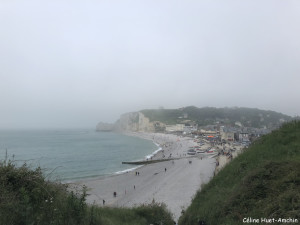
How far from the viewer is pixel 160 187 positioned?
24.3m

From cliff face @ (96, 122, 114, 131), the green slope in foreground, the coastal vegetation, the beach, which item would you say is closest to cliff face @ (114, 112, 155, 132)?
cliff face @ (96, 122, 114, 131)

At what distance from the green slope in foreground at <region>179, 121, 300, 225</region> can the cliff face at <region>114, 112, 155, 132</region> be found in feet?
440

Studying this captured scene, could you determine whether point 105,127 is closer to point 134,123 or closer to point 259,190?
point 134,123

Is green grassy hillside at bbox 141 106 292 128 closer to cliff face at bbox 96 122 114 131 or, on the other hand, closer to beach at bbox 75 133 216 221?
cliff face at bbox 96 122 114 131

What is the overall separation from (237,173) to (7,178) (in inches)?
274

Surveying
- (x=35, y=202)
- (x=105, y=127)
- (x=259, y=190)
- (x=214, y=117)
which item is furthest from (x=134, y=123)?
(x=35, y=202)

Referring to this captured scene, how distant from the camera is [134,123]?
158500mm

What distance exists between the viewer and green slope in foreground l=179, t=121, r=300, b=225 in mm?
4020

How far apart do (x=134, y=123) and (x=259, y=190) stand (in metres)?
154

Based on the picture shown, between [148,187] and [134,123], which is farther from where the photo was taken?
[134,123]

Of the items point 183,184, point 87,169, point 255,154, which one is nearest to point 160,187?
point 183,184

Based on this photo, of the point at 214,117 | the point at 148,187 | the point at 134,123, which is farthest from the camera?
the point at 214,117

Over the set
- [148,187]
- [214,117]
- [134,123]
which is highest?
[214,117]

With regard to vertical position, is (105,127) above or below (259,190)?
below
